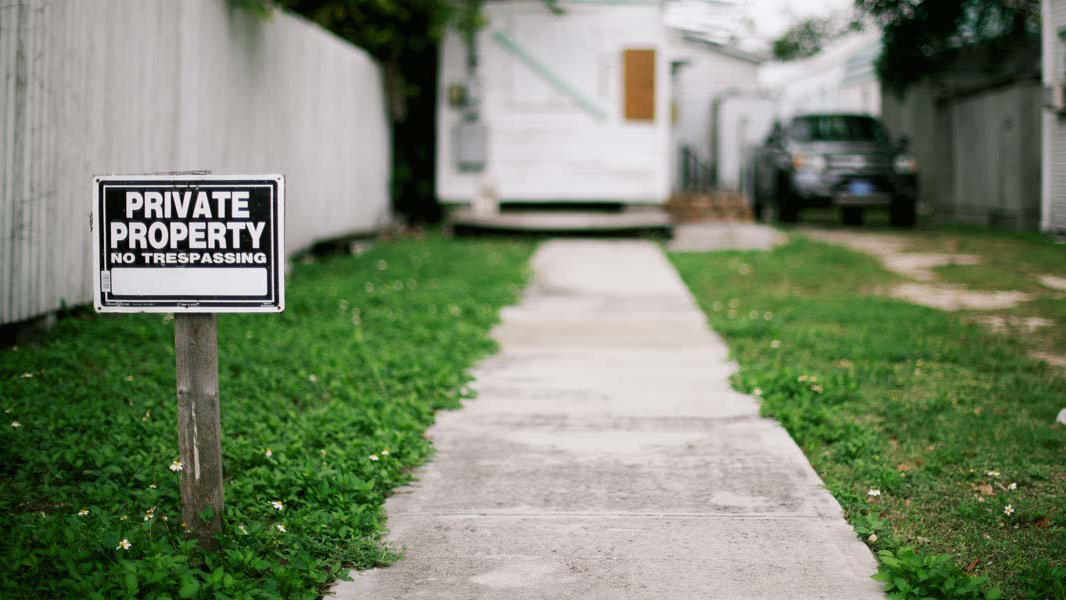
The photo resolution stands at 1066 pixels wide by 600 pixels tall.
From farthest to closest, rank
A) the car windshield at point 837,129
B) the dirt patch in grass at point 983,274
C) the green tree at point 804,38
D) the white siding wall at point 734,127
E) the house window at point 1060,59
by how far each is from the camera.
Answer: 1. the green tree at point 804,38
2. the white siding wall at point 734,127
3. the car windshield at point 837,129
4. the house window at point 1060,59
5. the dirt patch in grass at point 983,274

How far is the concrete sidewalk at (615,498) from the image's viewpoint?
A: 393 cm

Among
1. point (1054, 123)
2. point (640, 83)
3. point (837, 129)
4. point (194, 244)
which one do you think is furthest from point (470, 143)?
point (194, 244)

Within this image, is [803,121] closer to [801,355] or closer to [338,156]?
[338,156]

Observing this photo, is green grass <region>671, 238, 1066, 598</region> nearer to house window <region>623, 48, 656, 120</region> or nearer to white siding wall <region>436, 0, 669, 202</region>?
white siding wall <region>436, 0, 669, 202</region>

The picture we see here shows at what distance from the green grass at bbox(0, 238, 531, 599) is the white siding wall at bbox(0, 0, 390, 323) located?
564mm

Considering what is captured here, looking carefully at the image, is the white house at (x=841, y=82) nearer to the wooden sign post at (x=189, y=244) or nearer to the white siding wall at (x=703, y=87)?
the white siding wall at (x=703, y=87)

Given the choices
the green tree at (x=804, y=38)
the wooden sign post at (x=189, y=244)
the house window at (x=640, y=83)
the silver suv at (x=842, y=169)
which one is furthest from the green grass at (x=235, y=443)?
the green tree at (x=804, y=38)

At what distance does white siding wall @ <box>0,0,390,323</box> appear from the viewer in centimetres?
695

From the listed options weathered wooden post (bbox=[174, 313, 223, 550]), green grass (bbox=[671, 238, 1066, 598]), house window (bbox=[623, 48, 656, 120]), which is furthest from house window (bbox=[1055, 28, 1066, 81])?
weathered wooden post (bbox=[174, 313, 223, 550])

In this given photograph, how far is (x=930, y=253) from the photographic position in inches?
563

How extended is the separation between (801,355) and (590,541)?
371cm

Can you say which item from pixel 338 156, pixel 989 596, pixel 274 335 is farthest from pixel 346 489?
pixel 338 156

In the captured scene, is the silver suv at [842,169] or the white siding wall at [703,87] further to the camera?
the white siding wall at [703,87]

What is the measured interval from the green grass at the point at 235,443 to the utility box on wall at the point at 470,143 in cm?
813
